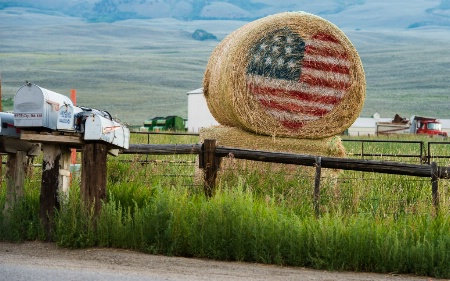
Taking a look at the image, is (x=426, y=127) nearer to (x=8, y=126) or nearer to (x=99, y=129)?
(x=8, y=126)

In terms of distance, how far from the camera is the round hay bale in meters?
13.5

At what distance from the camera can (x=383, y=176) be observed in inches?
472

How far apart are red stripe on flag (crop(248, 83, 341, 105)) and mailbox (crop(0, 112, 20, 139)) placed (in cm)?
457

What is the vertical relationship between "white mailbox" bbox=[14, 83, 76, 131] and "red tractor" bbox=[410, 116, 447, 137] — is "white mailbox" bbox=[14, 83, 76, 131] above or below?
below

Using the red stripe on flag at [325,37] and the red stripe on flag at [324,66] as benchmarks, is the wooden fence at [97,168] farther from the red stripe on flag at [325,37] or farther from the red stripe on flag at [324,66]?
the red stripe on flag at [325,37]

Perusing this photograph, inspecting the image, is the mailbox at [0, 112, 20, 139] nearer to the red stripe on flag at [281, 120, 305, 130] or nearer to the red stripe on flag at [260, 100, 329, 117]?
the red stripe on flag at [260, 100, 329, 117]

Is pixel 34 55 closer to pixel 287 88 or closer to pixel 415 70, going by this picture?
pixel 415 70

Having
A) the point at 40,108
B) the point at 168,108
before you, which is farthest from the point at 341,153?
the point at 168,108

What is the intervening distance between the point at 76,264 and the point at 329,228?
88.8 inches

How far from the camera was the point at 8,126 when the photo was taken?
9703mm

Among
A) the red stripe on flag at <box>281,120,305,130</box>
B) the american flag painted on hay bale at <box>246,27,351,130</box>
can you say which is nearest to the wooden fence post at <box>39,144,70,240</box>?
the american flag painted on hay bale at <box>246,27,351,130</box>

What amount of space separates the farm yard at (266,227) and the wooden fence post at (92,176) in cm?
10

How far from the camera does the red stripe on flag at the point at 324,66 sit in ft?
45.4

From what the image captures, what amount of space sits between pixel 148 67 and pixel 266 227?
325 ft
